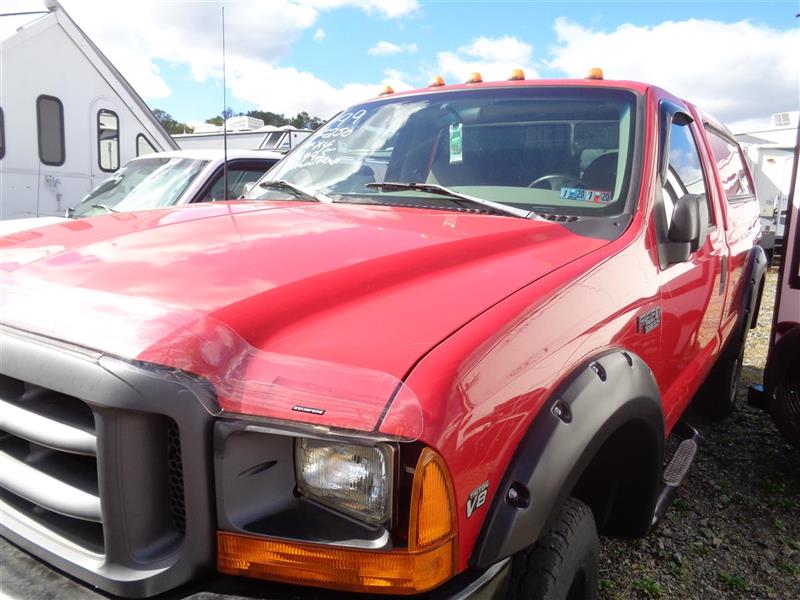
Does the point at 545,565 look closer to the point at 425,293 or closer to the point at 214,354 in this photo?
the point at 425,293

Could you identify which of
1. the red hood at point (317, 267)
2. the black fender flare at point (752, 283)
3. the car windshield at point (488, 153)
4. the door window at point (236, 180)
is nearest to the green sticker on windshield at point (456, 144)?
the car windshield at point (488, 153)

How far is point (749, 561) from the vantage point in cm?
299

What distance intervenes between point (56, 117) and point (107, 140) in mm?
775

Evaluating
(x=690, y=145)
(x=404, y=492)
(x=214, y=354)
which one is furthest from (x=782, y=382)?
(x=214, y=354)

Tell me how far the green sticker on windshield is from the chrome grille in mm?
1812

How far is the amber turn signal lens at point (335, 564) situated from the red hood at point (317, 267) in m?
0.36

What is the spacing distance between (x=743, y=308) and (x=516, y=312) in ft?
10.4

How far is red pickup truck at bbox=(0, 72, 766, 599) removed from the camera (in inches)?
50.6

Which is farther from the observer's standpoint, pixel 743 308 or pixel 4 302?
pixel 743 308

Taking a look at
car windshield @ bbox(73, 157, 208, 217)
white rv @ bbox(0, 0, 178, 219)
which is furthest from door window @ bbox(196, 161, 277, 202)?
white rv @ bbox(0, 0, 178, 219)

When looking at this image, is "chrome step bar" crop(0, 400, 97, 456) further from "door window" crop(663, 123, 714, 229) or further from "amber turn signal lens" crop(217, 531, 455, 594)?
"door window" crop(663, 123, 714, 229)

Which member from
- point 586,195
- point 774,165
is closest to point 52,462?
point 586,195

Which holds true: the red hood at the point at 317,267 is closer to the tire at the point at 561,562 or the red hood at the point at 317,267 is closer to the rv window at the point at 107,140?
the tire at the point at 561,562

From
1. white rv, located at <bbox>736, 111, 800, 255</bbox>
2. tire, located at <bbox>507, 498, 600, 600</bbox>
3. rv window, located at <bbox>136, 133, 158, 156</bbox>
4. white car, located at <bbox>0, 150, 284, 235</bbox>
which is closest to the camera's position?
tire, located at <bbox>507, 498, 600, 600</bbox>
